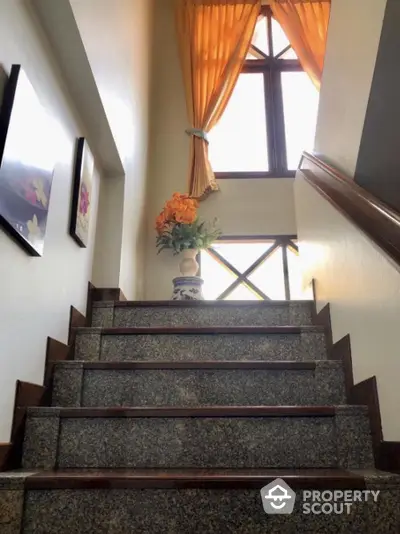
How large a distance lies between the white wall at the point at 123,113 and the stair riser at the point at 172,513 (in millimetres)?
1568

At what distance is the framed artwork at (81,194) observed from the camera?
231 centimetres

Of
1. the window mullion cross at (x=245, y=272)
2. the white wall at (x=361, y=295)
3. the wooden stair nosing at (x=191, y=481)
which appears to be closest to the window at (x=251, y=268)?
the window mullion cross at (x=245, y=272)

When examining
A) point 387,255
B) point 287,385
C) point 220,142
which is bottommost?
point 287,385

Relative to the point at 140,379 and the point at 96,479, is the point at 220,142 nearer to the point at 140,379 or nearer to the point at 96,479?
the point at 140,379

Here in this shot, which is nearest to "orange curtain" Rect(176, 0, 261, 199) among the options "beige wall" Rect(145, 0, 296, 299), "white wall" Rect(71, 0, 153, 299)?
"beige wall" Rect(145, 0, 296, 299)

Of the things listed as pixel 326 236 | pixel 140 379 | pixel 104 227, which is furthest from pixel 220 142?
pixel 140 379

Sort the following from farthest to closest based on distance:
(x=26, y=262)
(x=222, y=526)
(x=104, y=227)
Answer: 1. (x=104, y=227)
2. (x=26, y=262)
3. (x=222, y=526)

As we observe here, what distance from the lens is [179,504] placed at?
126cm

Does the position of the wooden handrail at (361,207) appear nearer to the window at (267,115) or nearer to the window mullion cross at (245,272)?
the window mullion cross at (245,272)

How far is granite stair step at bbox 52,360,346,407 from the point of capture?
1771 mm

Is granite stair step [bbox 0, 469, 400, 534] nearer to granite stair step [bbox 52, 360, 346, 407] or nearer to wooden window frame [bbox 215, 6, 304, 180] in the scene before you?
granite stair step [bbox 52, 360, 346, 407]

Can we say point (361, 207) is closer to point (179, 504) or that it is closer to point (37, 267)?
point (179, 504)

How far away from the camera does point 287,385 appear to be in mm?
1783

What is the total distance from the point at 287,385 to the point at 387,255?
68 cm
